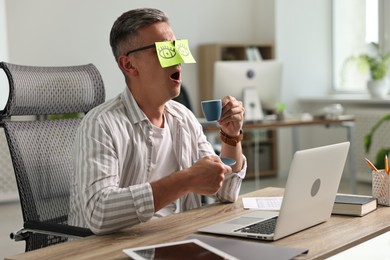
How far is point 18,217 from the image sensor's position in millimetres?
5238

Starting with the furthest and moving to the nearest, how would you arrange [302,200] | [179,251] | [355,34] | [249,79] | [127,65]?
[355,34] < [249,79] < [127,65] < [302,200] < [179,251]

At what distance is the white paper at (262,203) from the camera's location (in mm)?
2030

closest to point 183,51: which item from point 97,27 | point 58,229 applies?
point 58,229

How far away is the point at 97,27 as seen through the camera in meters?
6.05

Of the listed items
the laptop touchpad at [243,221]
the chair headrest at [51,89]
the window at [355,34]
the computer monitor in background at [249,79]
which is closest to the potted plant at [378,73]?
the window at [355,34]

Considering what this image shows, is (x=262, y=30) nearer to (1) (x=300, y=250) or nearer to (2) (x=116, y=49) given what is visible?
(2) (x=116, y=49)

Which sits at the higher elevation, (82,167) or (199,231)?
(82,167)

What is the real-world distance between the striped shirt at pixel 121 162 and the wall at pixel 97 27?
3724 mm

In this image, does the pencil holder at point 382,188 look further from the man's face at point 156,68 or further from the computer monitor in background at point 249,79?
the computer monitor in background at point 249,79

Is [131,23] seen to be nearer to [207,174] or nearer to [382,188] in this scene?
[207,174]

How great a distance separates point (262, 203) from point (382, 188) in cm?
37

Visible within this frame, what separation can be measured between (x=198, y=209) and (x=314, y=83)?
5329mm

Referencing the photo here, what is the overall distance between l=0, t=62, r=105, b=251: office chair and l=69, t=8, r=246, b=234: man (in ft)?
0.52

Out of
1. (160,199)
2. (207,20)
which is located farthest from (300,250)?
(207,20)
